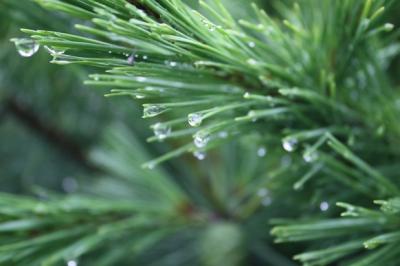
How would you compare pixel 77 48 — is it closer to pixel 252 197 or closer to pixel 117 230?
pixel 117 230

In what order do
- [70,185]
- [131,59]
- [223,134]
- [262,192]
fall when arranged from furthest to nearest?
[70,185], [262,192], [223,134], [131,59]

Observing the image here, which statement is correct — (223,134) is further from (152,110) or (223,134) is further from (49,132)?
(49,132)

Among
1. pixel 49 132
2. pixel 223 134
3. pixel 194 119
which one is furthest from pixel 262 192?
pixel 49 132

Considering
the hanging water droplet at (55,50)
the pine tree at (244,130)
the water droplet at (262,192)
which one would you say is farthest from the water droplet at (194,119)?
the water droplet at (262,192)

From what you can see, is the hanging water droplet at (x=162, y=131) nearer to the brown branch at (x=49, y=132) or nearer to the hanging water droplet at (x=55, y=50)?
the hanging water droplet at (x=55, y=50)

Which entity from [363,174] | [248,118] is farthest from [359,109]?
[248,118]
